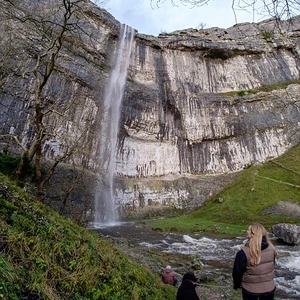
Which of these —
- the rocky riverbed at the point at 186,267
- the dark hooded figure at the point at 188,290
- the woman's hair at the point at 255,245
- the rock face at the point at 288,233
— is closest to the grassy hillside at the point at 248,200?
the rock face at the point at 288,233

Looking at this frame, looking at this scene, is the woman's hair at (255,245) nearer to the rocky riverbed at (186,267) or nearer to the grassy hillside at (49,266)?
the grassy hillside at (49,266)

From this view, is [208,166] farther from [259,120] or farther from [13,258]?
[13,258]

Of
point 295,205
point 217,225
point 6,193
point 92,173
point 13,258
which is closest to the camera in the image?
point 13,258

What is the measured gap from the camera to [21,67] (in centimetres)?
3341

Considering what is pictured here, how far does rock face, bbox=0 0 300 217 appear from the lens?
3650 centimetres

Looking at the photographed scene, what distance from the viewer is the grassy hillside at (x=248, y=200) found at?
30.0 m

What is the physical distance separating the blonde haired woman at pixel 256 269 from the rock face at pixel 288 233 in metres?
17.5

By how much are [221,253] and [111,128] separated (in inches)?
1047

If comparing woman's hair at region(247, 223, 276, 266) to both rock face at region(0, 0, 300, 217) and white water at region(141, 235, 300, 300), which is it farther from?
rock face at region(0, 0, 300, 217)

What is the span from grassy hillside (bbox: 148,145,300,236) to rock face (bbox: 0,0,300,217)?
2347 mm

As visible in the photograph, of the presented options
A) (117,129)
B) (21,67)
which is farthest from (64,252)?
(117,129)

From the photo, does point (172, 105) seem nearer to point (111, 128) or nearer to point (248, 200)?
point (111, 128)

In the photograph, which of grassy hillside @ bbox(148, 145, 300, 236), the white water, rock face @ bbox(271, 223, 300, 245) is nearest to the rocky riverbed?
the white water

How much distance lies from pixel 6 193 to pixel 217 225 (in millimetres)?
27067
